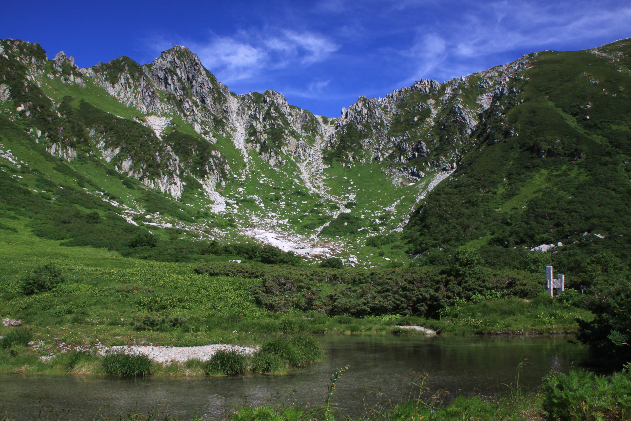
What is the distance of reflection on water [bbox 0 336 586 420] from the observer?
13266 millimetres

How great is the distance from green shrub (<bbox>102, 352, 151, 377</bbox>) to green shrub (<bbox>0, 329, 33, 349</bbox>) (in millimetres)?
5422

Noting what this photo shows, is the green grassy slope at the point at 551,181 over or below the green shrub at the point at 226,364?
over

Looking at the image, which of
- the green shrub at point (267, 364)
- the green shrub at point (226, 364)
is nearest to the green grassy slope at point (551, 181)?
the green shrub at point (267, 364)

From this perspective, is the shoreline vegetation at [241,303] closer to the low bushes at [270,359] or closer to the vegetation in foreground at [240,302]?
the vegetation in foreground at [240,302]

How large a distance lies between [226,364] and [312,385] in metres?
4.62

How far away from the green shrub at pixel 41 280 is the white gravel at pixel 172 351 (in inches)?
632

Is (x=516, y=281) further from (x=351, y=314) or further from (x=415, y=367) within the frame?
(x=415, y=367)

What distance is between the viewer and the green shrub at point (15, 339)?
19.2 m

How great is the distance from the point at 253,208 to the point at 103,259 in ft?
189

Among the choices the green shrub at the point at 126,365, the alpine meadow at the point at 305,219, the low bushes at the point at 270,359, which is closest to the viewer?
the green shrub at the point at 126,365

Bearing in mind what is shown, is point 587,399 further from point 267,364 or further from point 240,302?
point 240,302

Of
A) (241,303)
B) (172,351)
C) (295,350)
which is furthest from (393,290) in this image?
(172,351)

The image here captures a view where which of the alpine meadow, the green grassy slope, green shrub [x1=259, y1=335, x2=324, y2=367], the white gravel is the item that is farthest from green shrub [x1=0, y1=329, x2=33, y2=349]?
the green grassy slope

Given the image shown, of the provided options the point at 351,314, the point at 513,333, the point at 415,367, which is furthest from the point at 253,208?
the point at 415,367
